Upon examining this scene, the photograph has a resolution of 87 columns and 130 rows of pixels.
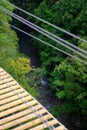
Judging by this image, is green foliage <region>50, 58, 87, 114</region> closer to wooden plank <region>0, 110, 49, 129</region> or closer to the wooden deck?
the wooden deck

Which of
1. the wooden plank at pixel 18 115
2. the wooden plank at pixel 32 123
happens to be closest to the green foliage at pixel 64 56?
the wooden plank at pixel 18 115

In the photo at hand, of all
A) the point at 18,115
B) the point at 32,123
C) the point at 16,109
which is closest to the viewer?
the point at 32,123

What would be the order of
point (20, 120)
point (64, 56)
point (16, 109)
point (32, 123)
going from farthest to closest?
point (64, 56)
point (16, 109)
point (20, 120)
point (32, 123)

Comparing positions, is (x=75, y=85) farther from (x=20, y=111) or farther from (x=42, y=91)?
(x=20, y=111)

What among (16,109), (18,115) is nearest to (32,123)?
(18,115)

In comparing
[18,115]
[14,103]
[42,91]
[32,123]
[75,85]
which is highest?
[14,103]

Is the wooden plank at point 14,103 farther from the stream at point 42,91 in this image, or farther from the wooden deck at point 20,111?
the stream at point 42,91
